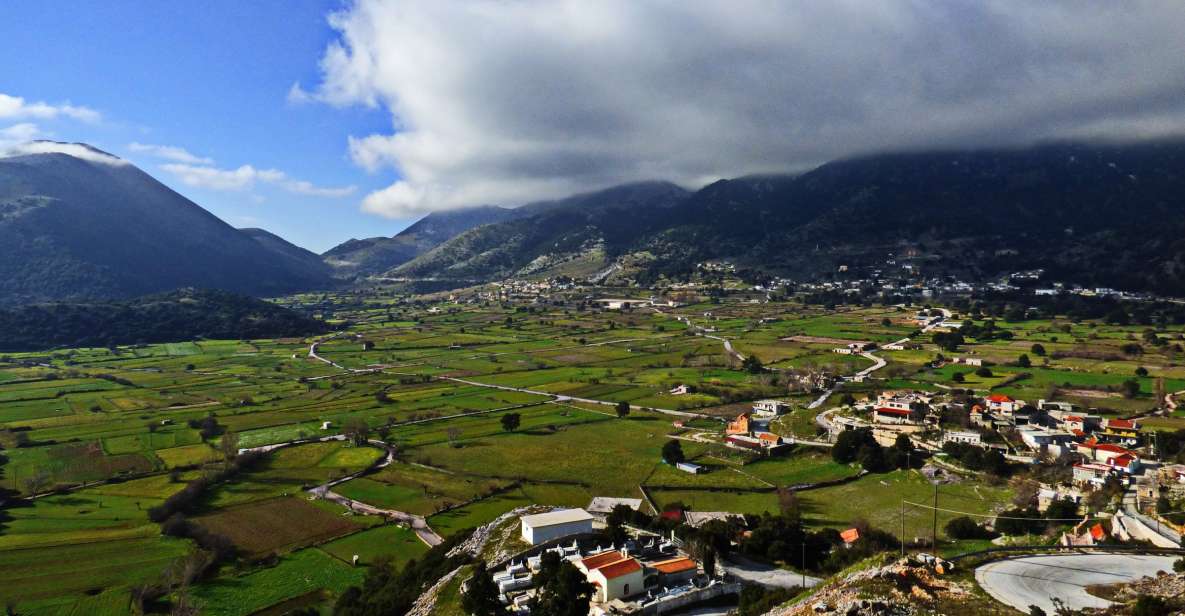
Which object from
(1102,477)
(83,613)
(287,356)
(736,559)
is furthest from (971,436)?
(287,356)

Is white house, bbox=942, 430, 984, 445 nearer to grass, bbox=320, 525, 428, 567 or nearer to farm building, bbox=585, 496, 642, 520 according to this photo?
farm building, bbox=585, 496, 642, 520

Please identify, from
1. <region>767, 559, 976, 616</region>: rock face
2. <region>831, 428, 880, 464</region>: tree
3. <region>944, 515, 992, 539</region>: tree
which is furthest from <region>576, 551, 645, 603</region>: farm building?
<region>831, 428, 880, 464</region>: tree

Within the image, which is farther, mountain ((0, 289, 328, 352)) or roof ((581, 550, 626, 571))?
mountain ((0, 289, 328, 352))

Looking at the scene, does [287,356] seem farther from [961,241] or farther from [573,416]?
[961,241]

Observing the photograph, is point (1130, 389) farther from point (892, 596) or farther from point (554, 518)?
point (892, 596)

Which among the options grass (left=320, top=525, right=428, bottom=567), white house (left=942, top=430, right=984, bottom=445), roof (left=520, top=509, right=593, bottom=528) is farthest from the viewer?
white house (left=942, top=430, right=984, bottom=445)

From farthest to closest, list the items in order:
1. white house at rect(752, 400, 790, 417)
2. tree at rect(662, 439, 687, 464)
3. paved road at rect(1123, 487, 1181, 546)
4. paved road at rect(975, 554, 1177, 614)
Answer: white house at rect(752, 400, 790, 417), tree at rect(662, 439, 687, 464), paved road at rect(1123, 487, 1181, 546), paved road at rect(975, 554, 1177, 614)
